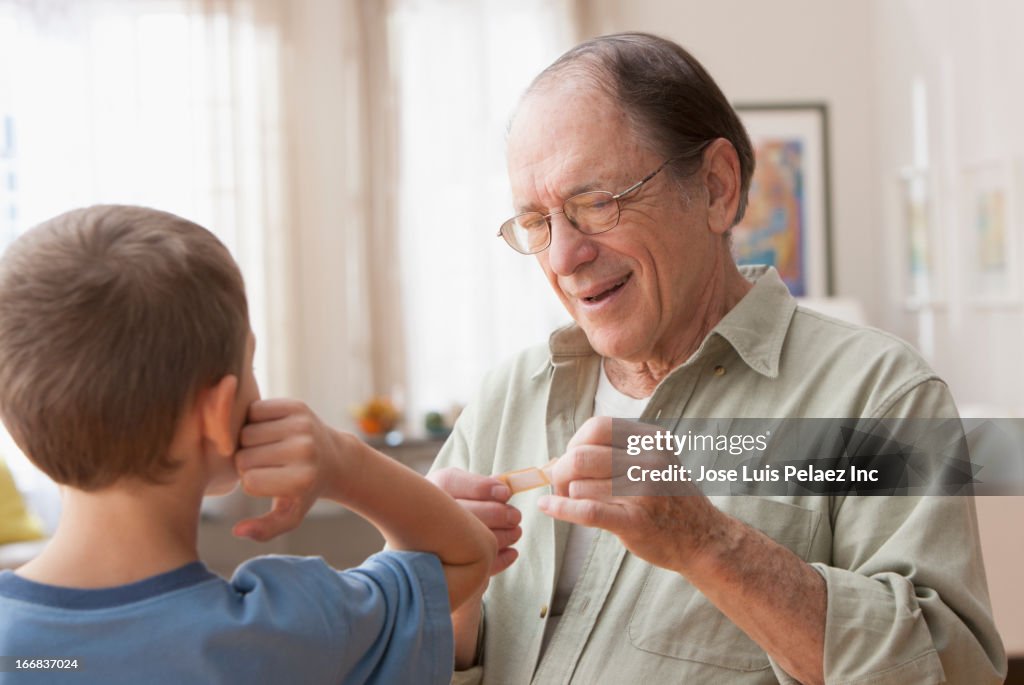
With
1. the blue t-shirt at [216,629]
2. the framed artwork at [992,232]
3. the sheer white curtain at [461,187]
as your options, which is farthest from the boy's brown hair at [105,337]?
the sheer white curtain at [461,187]

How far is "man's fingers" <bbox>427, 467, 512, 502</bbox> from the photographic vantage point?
1270mm

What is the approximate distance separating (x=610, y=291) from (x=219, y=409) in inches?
31.7

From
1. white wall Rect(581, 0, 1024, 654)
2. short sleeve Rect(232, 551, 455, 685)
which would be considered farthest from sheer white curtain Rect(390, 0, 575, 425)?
short sleeve Rect(232, 551, 455, 685)

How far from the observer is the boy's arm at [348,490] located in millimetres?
938

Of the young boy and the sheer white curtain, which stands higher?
the sheer white curtain

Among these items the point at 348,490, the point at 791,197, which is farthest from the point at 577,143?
the point at 791,197

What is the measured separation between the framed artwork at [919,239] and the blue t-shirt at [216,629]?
15.1ft

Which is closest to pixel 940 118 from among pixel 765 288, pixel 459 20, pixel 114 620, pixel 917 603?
pixel 459 20

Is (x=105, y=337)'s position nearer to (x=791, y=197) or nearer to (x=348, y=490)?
(x=348, y=490)

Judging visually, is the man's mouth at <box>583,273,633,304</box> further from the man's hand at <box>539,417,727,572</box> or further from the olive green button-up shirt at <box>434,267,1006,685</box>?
the man's hand at <box>539,417,727,572</box>

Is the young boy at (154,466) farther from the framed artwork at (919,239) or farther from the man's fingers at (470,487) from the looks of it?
the framed artwork at (919,239)

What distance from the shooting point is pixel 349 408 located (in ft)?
19.5

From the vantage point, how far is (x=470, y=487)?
4.17ft

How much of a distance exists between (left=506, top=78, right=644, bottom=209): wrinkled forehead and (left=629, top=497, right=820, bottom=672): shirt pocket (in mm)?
508
